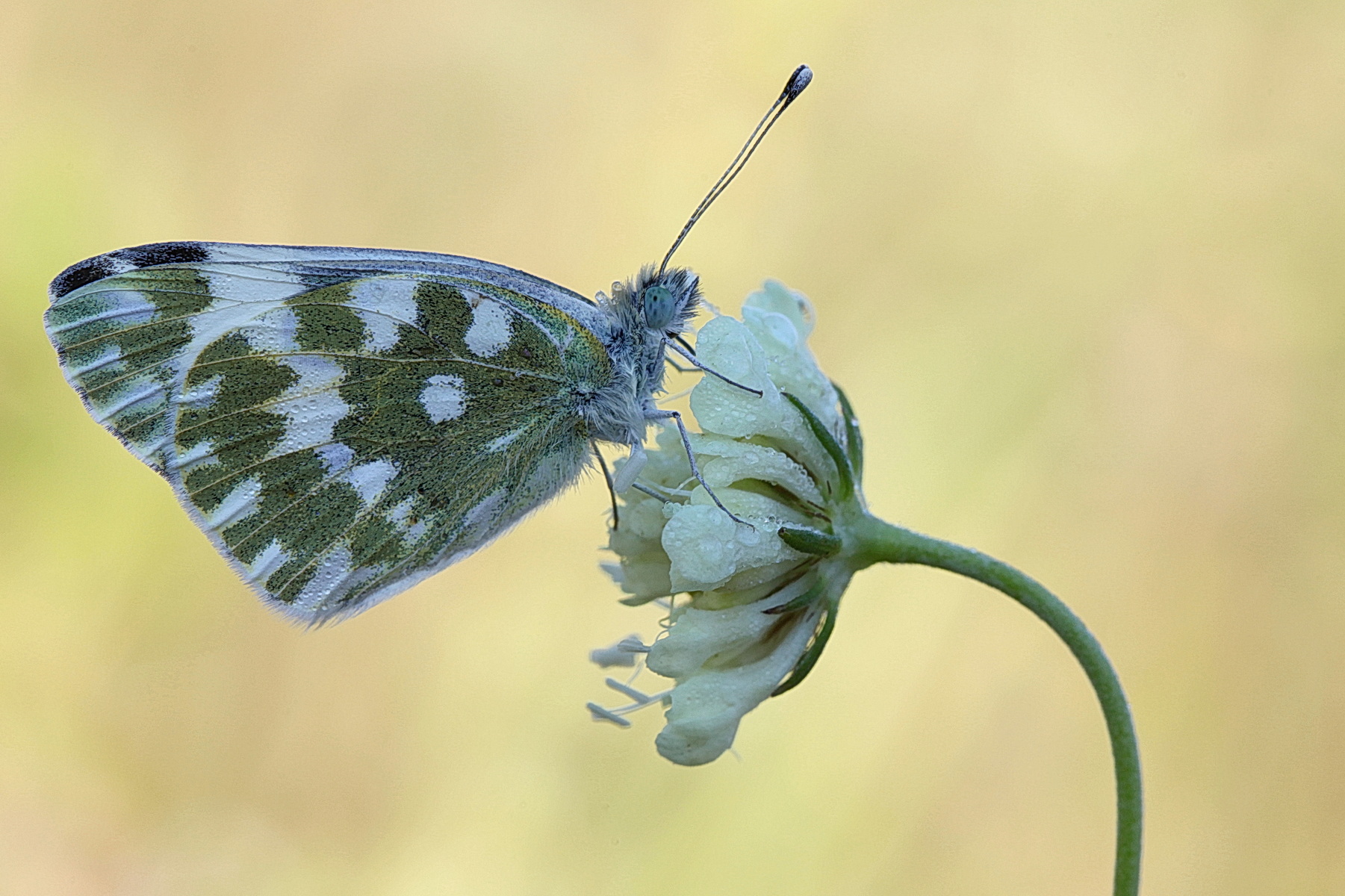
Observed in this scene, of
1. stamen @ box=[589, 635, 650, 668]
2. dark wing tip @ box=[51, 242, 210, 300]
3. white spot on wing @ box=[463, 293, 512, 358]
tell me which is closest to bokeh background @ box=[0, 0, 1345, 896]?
stamen @ box=[589, 635, 650, 668]

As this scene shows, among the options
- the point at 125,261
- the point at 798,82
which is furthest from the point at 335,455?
the point at 798,82

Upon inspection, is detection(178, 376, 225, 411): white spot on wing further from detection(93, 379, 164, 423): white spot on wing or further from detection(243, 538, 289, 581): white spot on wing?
detection(243, 538, 289, 581): white spot on wing

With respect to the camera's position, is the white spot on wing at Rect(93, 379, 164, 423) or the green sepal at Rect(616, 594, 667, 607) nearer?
the green sepal at Rect(616, 594, 667, 607)

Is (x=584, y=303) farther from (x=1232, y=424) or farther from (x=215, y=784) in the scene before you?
(x=1232, y=424)

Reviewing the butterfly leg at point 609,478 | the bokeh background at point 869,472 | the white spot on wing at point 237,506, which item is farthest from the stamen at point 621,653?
the bokeh background at point 869,472

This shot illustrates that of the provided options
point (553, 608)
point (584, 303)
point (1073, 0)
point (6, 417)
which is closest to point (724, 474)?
point (584, 303)

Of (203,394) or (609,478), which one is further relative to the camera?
(203,394)

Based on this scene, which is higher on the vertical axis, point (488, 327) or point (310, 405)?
point (488, 327)

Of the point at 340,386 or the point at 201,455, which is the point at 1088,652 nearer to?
the point at 340,386
